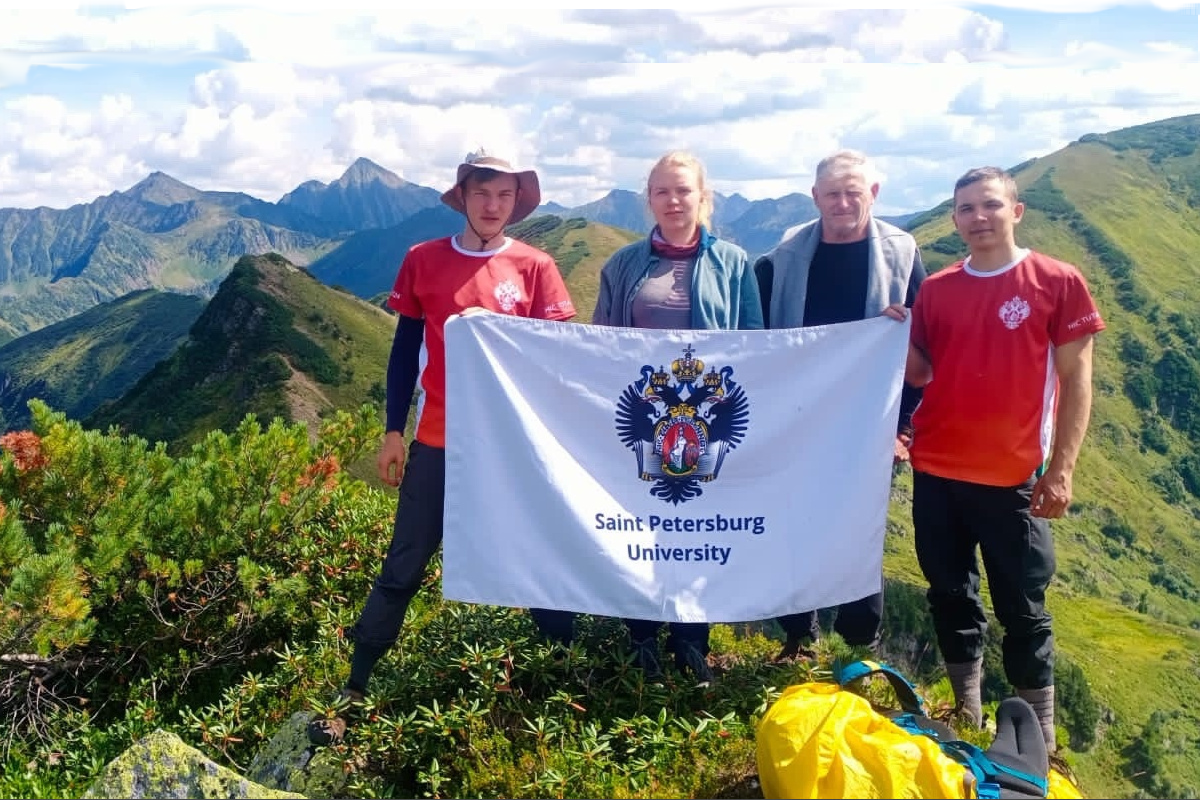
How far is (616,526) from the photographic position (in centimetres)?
545

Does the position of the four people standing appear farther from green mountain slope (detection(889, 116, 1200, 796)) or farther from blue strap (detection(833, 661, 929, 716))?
green mountain slope (detection(889, 116, 1200, 796))

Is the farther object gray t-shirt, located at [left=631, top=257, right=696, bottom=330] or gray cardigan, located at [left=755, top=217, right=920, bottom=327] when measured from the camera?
gray cardigan, located at [left=755, top=217, right=920, bottom=327]

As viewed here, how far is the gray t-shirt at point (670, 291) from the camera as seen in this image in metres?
5.48

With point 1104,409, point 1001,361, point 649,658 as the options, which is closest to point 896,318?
point 1001,361

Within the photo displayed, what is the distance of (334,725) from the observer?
17.5 feet

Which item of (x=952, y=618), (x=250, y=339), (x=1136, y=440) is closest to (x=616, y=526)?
(x=952, y=618)

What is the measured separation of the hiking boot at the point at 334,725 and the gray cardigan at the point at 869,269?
3.49 m

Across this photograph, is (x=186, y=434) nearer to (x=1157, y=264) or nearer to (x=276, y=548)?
(x=276, y=548)

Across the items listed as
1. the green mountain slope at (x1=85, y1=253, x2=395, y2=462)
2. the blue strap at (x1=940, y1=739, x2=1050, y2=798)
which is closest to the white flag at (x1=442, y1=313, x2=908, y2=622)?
the blue strap at (x1=940, y1=739, x2=1050, y2=798)

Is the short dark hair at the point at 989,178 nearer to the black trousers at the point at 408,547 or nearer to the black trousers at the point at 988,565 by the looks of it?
the black trousers at the point at 988,565

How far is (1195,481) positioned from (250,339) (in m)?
148

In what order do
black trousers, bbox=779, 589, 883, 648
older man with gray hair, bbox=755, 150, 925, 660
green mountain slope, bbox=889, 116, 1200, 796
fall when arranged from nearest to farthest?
older man with gray hair, bbox=755, 150, 925, 660 < black trousers, bbox=779, 589, 883, 648 < green mountain slope, bbox=889, 116, 1200, 796

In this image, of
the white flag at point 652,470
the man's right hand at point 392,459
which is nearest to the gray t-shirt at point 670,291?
the white flag at point 652,470

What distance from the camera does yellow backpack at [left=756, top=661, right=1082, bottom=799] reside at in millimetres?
3875
